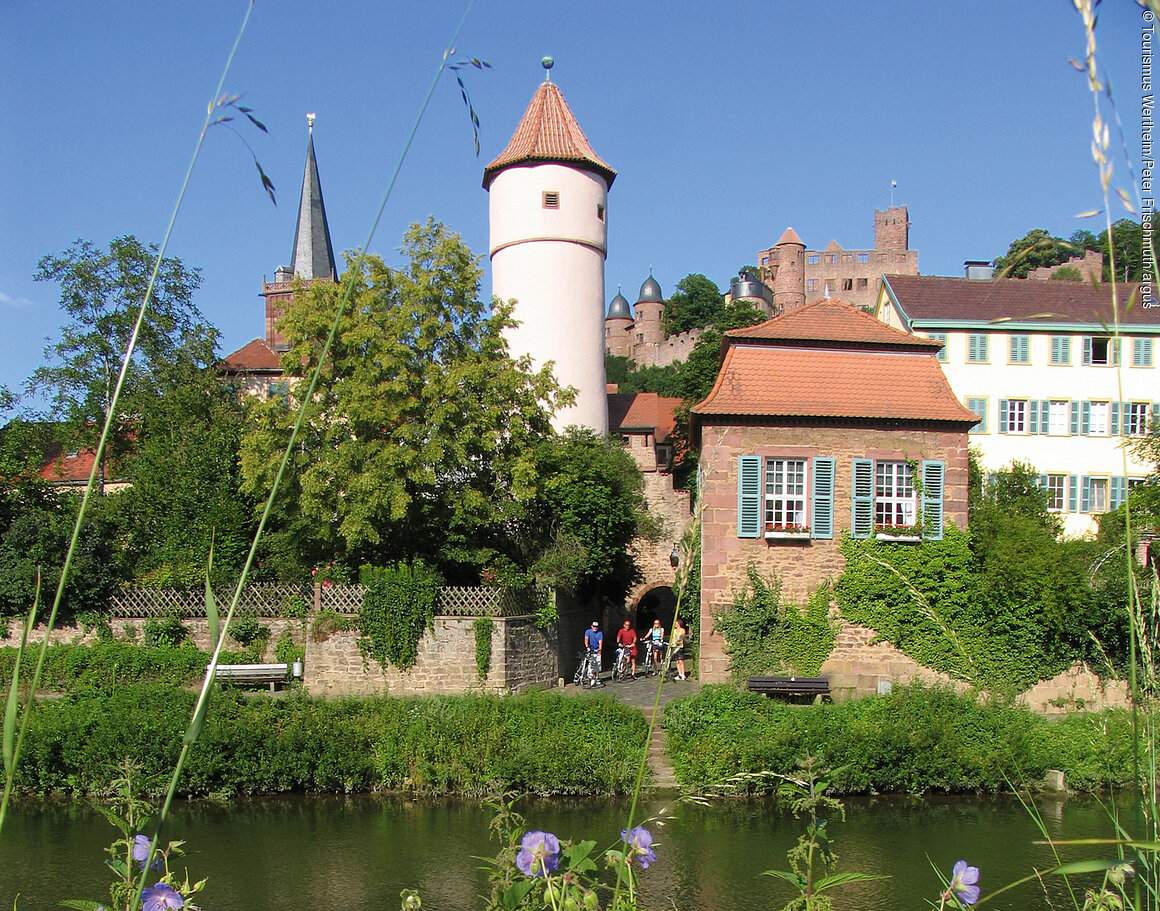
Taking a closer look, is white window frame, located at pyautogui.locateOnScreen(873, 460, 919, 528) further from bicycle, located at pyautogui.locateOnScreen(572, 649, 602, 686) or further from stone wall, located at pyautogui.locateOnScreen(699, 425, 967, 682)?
bicycle, located at pyautogui.locateOnScreen(572, 649, 602, 686)

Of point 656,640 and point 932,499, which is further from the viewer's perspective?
point 656,640

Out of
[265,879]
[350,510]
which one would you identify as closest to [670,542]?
[350,510]

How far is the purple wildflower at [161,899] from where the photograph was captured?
1994mm

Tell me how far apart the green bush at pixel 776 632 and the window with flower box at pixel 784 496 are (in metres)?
1.12

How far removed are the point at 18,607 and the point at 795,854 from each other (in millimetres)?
18437

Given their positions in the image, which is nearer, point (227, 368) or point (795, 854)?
point (795, 854)

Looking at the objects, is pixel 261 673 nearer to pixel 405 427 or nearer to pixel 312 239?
pixel 405 427

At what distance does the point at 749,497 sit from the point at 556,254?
1297 cm

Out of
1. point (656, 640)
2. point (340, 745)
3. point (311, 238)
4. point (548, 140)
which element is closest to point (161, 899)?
point (340, 745)

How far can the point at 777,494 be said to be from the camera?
58.9 feet

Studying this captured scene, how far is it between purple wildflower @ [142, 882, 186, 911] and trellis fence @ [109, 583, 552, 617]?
15341 millimetres

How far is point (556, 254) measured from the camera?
28312 mm

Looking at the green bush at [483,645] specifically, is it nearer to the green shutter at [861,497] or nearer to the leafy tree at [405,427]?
the leafy tree at [405,427]

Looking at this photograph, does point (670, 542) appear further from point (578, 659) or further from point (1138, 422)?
point (1138, 422)
